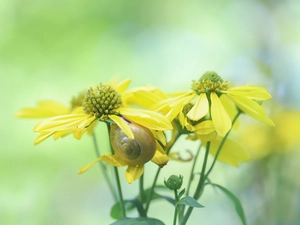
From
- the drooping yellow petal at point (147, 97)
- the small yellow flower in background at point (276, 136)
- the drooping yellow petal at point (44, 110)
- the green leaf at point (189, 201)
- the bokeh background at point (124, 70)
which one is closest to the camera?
the green leaf at point (189, 201)

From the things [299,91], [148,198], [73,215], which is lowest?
[73,215]

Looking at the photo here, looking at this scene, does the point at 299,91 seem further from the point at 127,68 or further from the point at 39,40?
the point at 39,40

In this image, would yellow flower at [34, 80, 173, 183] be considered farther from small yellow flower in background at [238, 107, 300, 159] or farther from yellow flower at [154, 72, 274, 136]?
small yellow flower in background at [238, 107, 300, 159]

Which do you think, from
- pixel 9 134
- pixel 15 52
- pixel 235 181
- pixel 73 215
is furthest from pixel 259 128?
pixel 15 52

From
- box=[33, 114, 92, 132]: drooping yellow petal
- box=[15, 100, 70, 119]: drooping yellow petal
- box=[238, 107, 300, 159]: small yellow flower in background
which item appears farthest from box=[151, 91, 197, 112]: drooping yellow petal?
box=[238, 107, 300, 159]: small yellow flower in background

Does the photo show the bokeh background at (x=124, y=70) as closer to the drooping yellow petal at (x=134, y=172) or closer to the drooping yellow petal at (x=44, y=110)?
the drooping yellow petal at (x=44, y=110)

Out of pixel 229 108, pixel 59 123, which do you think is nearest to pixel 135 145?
pixel 59 123

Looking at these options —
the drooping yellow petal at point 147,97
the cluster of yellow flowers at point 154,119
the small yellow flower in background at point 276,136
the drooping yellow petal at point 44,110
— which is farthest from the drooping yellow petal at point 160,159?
the small yellow flower in background at point 276,136

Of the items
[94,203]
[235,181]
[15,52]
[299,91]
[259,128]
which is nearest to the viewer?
[259,128]
